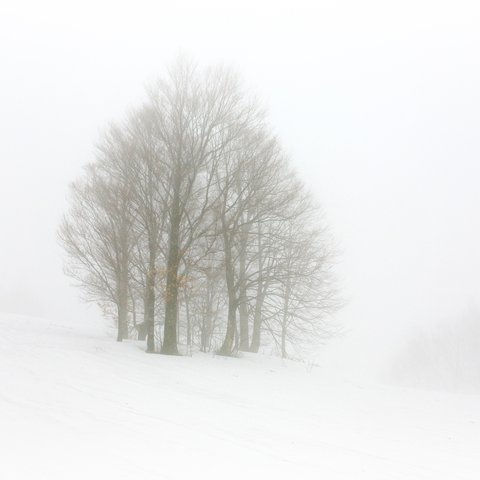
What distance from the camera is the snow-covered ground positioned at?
6.00m

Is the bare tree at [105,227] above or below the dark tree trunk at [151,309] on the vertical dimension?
above

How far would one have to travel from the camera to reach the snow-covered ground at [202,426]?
600cm

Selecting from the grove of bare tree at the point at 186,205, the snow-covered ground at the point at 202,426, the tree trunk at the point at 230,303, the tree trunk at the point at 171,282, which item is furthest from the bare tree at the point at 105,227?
the snow-covered ground at the point at 202,426

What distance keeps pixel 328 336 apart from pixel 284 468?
1727 centimetres

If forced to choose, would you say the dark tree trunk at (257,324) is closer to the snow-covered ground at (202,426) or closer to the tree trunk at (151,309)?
the tree trunk at (151,309)

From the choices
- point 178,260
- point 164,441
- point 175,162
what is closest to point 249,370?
point 178,260

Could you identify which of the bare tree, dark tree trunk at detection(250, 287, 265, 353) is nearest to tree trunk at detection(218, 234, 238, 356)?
dark tree trunk at detection(250, 287, 265, 353)

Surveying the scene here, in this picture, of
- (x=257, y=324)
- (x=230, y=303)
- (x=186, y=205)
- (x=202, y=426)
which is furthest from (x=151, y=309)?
(x=202, y=426)

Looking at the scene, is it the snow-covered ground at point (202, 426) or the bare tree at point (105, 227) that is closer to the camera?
the snow-covered ground at point (202, 426)

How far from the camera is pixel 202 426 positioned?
318 inches

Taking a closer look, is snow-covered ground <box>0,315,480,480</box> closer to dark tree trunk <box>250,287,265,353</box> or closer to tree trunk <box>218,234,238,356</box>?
tree trunk <box>218,234,238,356</box>

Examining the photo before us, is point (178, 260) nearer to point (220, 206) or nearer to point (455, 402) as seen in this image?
point (220, 206)

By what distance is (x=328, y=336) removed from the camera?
75.4 feet

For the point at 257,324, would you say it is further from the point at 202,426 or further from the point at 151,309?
the point at 202,426
